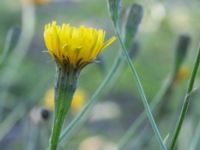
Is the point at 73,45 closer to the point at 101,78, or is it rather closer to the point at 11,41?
the point at 11,41

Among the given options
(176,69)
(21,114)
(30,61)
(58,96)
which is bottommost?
(30,61)

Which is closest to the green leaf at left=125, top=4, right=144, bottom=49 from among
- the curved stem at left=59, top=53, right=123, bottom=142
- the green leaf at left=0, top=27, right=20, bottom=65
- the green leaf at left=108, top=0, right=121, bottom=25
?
the curved stem at left=59, top=53, right=123, bottom=142

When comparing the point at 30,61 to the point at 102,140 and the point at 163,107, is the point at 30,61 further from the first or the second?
the point at 163,107

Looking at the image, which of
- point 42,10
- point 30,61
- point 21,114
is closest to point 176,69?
point 21,114

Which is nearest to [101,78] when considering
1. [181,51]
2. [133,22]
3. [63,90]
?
[181,51]

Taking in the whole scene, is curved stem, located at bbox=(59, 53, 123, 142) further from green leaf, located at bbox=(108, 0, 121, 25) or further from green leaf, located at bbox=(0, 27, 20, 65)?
green leaf, located at bbox=(0, 27, 20, 65)

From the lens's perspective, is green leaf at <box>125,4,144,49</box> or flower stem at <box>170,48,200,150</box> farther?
green leaf at <box>125,4,144,49</box>

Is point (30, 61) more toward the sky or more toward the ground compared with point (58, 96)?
more toward the ground
